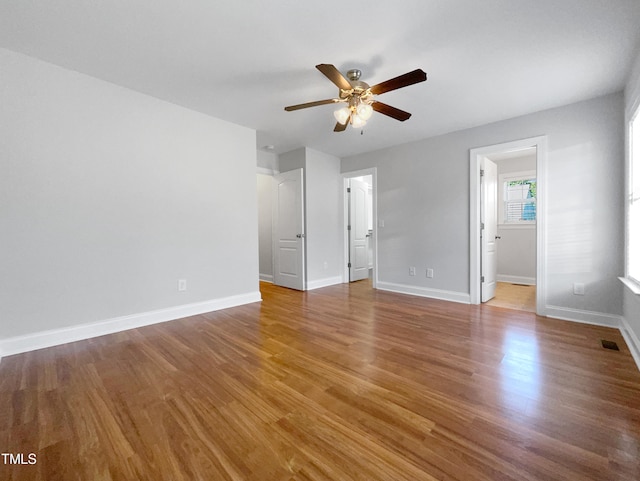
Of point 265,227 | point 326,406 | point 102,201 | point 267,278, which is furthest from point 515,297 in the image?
point 102,201

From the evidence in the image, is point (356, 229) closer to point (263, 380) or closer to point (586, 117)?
point (586, 117)

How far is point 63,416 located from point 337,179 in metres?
4.66

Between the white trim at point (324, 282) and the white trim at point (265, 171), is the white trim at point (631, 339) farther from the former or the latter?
the white trim at point (265, 171)

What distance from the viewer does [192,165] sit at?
10.7ft

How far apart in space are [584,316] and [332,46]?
369 cm

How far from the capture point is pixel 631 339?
2299 mm

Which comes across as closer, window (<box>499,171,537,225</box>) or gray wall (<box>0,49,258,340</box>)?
gray wall (<box>0,49,258,340</box>)

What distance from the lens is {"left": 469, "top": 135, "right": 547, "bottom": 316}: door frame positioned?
317 cm

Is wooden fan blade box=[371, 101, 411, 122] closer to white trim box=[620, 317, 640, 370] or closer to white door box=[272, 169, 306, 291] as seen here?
white door box=[272, 169, 306, 291]

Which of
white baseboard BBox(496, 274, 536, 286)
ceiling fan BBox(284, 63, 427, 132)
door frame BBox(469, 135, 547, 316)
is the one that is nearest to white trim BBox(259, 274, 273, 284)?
door frame BBox(469, 135, 547, 316)

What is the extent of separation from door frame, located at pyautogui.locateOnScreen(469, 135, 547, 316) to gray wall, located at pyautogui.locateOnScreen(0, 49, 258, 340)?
3240 millimetres

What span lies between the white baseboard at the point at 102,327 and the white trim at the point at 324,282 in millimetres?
1391

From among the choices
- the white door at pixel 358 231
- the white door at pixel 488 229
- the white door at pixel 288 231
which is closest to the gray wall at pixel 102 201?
the white door at pixel 288 231

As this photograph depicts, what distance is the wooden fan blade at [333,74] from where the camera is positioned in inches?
73.9
